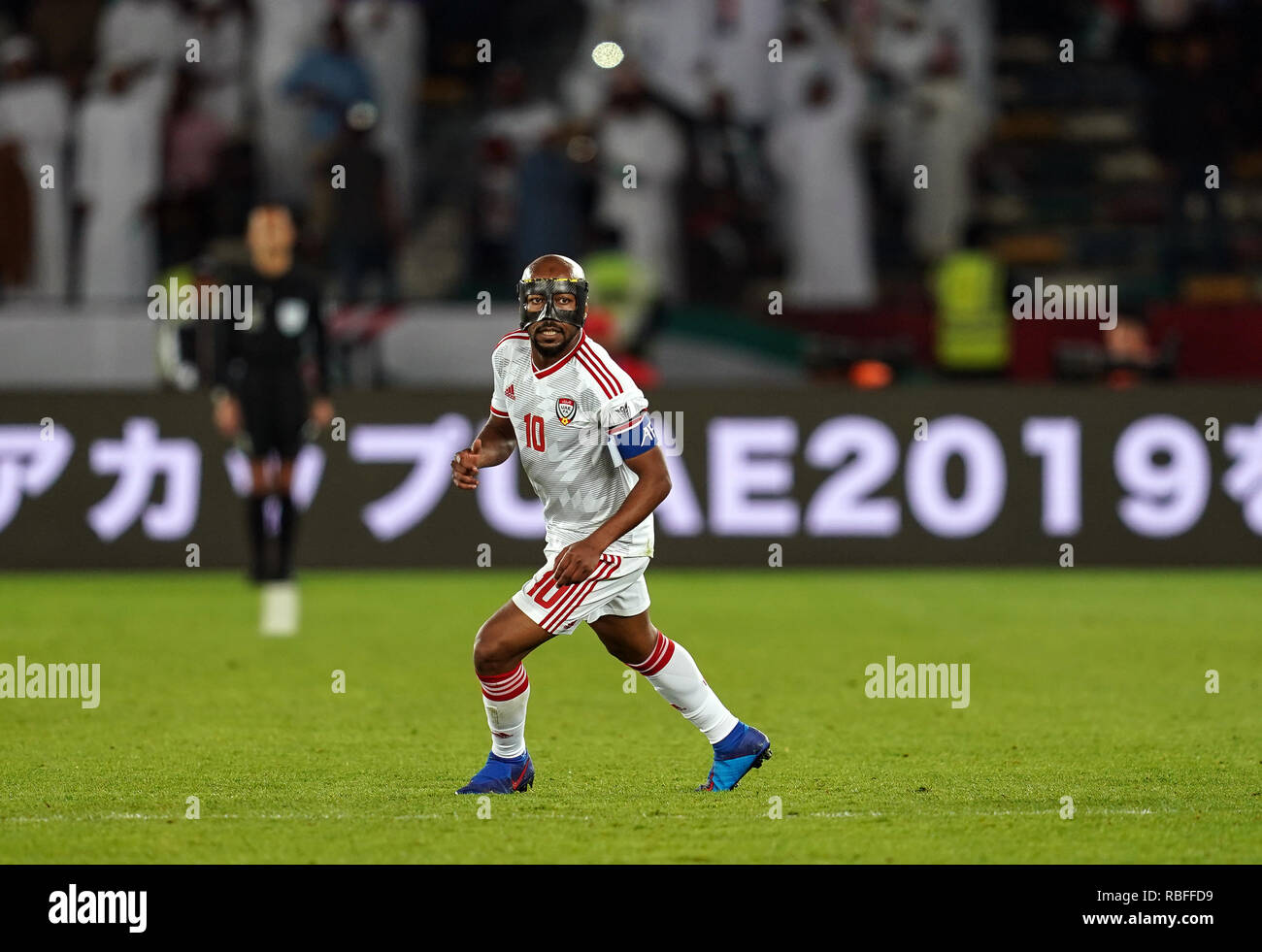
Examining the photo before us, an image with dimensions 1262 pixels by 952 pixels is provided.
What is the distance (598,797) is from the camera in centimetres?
630

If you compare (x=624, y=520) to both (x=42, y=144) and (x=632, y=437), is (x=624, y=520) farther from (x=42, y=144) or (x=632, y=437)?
(x=42, y=144)

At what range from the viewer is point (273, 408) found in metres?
11.0

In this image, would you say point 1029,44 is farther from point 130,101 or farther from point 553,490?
point 553,490

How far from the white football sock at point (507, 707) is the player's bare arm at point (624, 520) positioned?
35 centimetres

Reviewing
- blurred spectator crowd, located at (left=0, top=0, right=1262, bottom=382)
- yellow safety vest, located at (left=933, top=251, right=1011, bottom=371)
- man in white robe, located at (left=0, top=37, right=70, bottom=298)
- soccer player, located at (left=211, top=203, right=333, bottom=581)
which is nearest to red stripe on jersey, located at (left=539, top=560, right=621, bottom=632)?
soccer player, located at (left=211, top=203, right=333, bottom=581)

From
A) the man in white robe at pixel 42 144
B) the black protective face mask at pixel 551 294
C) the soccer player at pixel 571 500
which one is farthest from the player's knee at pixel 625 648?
the man in white robe at pixel 42 144

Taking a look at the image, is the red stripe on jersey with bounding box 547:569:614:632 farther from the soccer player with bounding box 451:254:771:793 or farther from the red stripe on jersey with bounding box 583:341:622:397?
the red stripe on jersey with bounding box 583:341:622:397

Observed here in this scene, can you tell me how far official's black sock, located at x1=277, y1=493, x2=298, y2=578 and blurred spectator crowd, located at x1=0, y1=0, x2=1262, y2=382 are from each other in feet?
14.8

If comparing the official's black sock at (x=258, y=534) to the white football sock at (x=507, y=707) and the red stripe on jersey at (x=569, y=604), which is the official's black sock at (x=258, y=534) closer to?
the white football sock at (x=507, y=707)

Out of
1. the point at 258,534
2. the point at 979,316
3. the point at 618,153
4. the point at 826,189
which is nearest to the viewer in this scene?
the point at 258,534

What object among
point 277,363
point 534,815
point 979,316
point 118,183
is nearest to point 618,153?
point 979,316

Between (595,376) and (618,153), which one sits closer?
(595,376)

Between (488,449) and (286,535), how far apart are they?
4.78m

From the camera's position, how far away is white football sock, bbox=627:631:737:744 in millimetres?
6320
